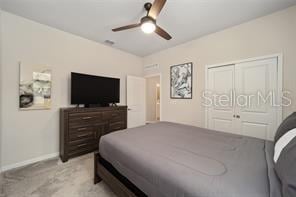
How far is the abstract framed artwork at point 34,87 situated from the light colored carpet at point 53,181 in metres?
1.11

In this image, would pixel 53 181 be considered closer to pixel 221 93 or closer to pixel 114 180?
pixel 114 180

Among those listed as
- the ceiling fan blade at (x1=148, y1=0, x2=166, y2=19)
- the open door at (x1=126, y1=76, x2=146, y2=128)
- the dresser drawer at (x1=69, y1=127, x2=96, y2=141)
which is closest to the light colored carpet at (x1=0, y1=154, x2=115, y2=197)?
the dresser drawer at (x1=69, y1=127, x2=96, y2=141)

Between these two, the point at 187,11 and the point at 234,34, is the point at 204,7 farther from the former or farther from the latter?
the point at 234,34

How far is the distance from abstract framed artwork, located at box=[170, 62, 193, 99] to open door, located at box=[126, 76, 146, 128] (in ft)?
3.79

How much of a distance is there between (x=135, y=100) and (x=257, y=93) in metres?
3.14

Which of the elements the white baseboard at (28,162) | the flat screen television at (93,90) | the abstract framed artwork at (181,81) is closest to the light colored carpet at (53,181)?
the white baseboard at (28,162)

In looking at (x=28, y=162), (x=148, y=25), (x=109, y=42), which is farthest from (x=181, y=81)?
(x=28, y=162)

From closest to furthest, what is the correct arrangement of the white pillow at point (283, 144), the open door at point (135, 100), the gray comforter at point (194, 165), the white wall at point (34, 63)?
the gray comforter at point (194, 165), the white pillow at point (283, 144), the white wall at point (34, 63), the open door at point (135, 100)

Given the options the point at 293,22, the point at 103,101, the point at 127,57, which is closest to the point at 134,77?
the point at 127,57

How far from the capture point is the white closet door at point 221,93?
2895mm

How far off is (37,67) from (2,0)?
1.06 m

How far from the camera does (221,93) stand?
3029mm

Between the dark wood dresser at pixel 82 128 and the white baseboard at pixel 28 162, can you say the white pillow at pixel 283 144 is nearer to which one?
the dark wood dresser at pixel 82 128

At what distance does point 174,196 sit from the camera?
3.23ft
